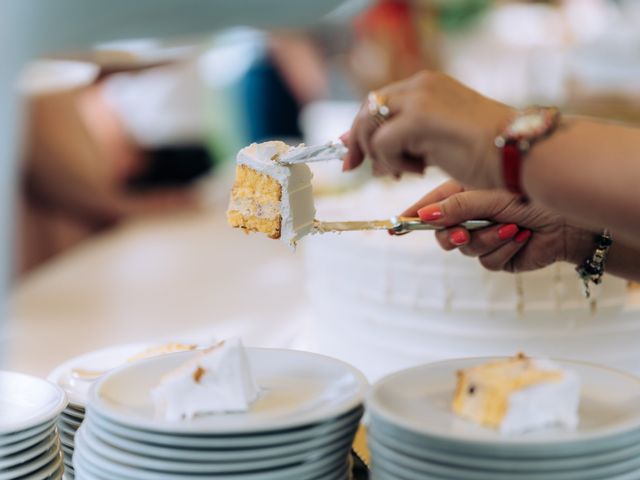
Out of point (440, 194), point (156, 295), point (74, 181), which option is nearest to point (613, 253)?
point (440, 194)

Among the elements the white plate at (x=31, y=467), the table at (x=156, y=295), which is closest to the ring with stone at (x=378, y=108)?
the white plate at (x=31, y=467)

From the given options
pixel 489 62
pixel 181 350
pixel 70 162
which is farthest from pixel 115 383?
pixel 489 62

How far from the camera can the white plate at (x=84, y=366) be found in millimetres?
1159

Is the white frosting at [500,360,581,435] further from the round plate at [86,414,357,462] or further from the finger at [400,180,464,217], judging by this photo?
the finger at [400,180,464,217]

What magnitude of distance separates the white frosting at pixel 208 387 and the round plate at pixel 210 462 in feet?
0.18

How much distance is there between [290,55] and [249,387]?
4700 mm

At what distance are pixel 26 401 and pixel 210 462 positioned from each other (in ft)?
0.99

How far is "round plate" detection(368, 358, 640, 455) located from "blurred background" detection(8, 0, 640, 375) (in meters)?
0.78

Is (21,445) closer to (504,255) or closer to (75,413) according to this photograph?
(75,413)

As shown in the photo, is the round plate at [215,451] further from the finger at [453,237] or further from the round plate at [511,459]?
the finger at [453,237]

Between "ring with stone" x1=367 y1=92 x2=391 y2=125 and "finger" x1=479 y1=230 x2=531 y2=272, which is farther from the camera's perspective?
"finger" x1=479 y1=230 x2=531 y2=272

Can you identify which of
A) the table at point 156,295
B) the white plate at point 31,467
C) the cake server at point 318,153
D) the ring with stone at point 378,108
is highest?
the ring with stone at point 378,108

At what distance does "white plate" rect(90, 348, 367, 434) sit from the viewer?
3.01ft

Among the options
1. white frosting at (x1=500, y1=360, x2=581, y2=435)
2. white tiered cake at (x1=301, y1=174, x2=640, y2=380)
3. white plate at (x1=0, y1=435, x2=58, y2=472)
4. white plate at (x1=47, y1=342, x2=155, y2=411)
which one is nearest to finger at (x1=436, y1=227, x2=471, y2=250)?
white tiered cake at (x1=301, y1=174, x2=640, y2=380)
